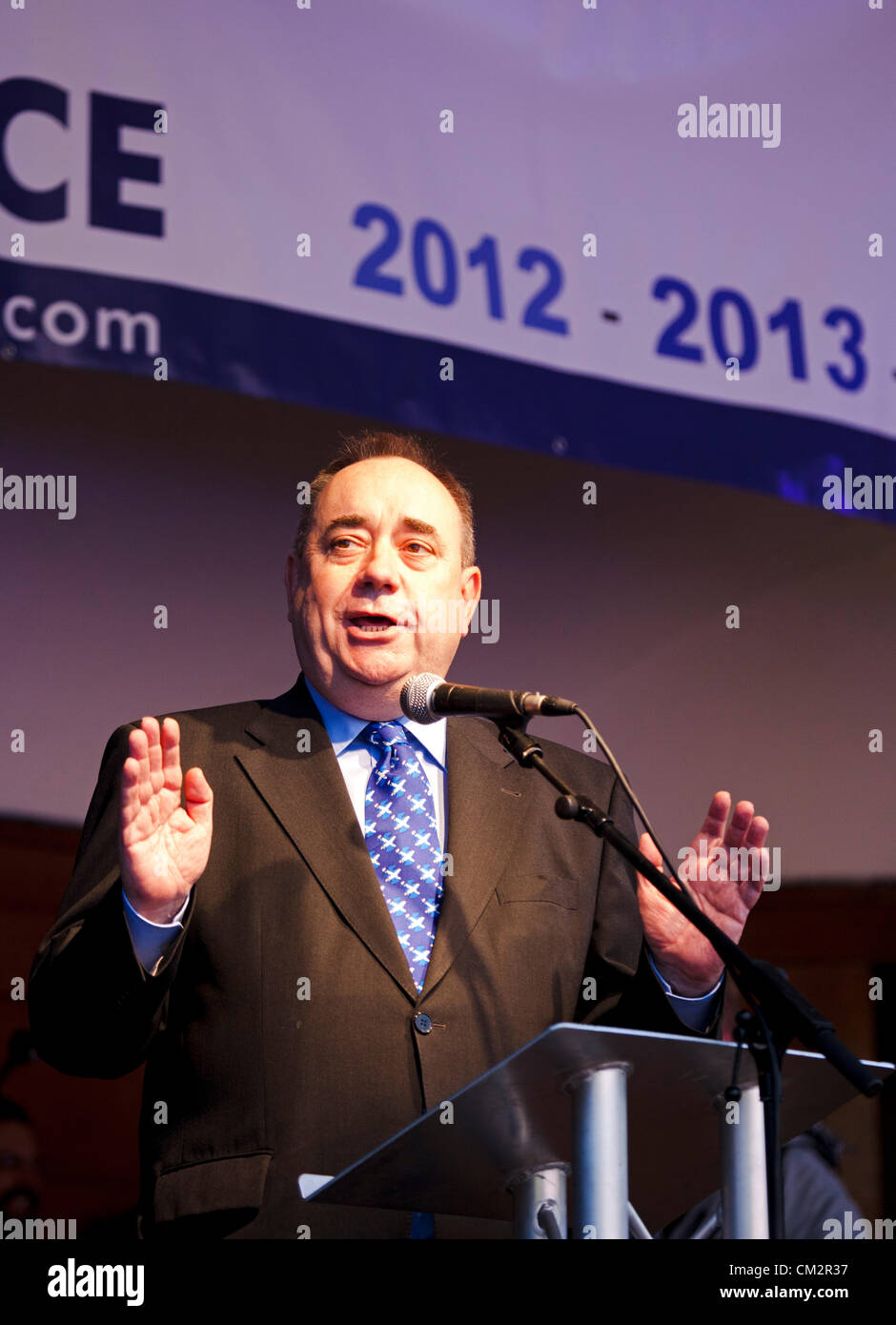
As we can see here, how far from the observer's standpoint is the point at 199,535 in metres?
4.20

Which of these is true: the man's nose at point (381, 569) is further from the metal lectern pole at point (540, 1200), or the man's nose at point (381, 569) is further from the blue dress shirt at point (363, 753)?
the metal lectern pole at point (540, 1200)

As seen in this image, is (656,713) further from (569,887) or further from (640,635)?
(569,887)

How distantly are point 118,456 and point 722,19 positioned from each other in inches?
78.0

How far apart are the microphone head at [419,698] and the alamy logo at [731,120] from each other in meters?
2.52

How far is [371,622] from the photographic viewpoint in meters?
2.55

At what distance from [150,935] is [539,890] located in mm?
661

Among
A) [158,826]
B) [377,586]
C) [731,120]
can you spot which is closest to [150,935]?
[158,826]

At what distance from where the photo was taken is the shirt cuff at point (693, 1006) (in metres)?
2.27

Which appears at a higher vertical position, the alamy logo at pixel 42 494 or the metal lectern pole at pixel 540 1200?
the alamy logo at pixel 42 494

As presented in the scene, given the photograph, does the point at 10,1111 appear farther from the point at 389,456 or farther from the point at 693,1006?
the point at 693,1006

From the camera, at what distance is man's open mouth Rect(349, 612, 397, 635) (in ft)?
8.34

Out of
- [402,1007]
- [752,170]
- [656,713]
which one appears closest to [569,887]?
[402,1007]

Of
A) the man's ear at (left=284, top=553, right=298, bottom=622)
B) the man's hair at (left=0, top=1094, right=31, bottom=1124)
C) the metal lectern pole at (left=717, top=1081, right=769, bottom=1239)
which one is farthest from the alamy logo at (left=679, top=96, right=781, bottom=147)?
the man's hair at (left=0, top=1094, right=31, bottom=1124)
